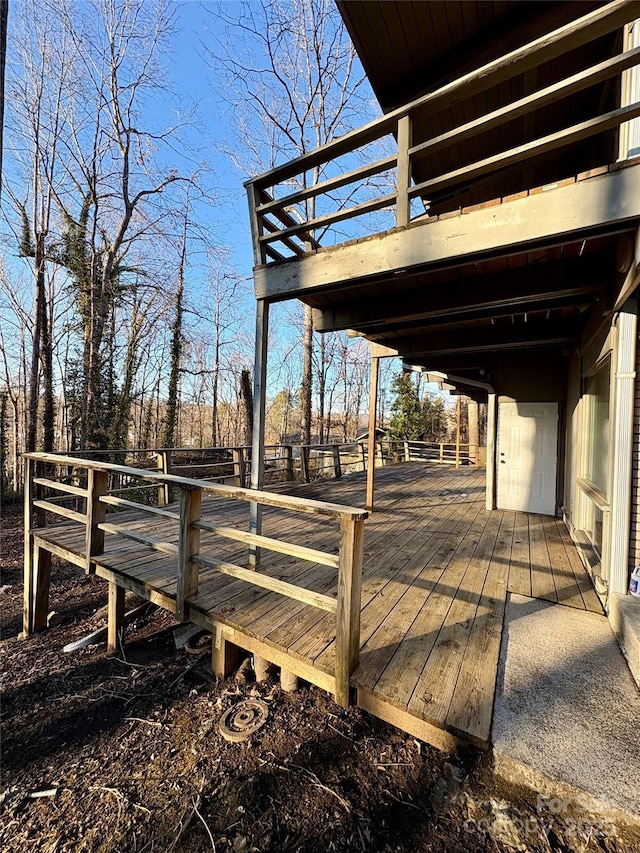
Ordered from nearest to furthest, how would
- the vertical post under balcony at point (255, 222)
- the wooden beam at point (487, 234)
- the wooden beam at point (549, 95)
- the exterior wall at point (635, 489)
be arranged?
the wooden beam at point (549, 95)
the wooden beam at point (487, 234)
the exterior wall at point (635, 489)
the vertical post under balcony at point (255, 222)

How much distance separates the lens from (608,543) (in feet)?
8.07

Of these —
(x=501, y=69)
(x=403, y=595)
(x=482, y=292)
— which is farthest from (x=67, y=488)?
(x=501, y=69)

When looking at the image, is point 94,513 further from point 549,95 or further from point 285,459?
point 285,459

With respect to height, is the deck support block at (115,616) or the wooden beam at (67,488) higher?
the wooden beam at (67,488)

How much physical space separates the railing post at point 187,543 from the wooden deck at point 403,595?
0.09 m

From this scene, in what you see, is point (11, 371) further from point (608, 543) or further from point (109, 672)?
point (608, 543)

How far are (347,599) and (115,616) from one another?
279 centimetres

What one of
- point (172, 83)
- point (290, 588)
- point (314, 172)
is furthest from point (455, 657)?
point (172, 83)

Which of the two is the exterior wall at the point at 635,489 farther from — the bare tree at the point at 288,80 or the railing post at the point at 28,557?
the bare tree at the point at 288,80

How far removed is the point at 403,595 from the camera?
2689 millimetres

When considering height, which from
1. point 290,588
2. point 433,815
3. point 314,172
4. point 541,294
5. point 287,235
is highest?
point 314,172

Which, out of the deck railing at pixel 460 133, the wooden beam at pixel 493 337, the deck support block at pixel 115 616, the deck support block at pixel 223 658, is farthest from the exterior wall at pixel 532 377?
the deck support block at pixel 115 616

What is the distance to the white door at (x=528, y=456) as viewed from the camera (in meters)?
5.19

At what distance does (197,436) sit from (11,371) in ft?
33.2
